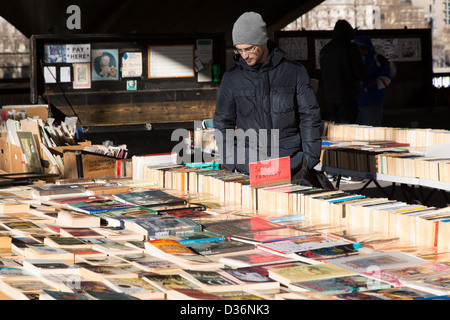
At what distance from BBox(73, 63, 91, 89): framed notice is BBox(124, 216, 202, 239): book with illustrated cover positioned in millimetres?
6708

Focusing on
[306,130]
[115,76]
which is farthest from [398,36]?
[306,130]

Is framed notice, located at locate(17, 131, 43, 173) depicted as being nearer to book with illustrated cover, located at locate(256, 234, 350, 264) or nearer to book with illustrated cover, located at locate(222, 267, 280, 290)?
book with illustrated cover, located at locate(256, 234, 350, 264)

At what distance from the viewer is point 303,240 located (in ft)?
10.4

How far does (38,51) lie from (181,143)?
2377 mm

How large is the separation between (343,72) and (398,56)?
461cm

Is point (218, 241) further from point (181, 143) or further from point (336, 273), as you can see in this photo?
point (181, 143)

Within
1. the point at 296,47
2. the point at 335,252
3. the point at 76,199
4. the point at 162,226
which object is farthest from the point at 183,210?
the point at 296,47

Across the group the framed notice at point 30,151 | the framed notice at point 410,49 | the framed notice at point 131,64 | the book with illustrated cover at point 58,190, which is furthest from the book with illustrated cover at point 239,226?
the framed notice at point 410,49

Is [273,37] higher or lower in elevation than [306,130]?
higher

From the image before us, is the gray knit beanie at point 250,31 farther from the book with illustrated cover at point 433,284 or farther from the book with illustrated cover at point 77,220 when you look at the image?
the book with illustrated cover at point 433,284

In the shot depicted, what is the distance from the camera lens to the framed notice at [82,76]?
10.0 metres

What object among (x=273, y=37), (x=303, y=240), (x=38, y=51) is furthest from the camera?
(x=273, y=37)

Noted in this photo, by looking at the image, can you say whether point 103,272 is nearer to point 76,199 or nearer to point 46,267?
point 46,267

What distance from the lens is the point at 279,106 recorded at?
4840mm
